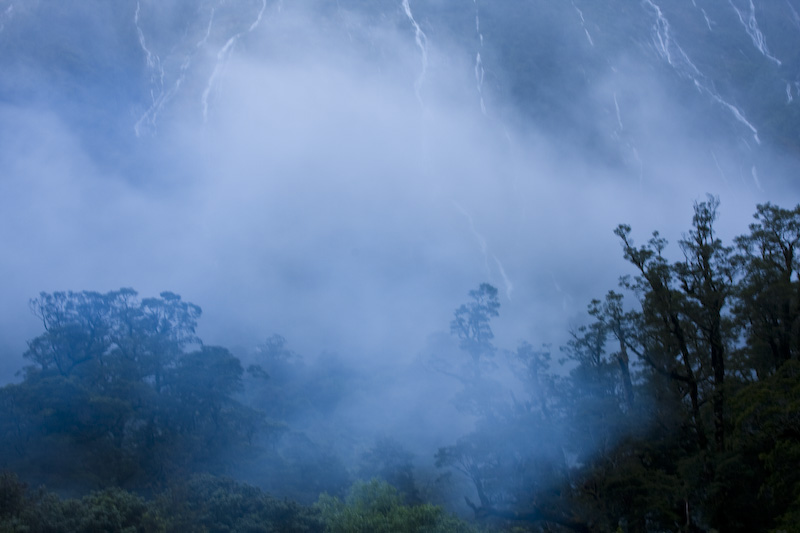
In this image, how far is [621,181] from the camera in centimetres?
12762

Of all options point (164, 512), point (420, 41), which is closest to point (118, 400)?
point (164, 512)

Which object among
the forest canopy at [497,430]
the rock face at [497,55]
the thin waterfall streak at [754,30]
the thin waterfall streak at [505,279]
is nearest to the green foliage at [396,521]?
the forest canopy at [497,430]

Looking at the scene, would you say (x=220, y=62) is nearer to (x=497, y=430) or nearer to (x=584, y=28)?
(x=584, y=28)

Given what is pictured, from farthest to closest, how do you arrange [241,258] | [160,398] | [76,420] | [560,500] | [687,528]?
1. [241,258]
2. [160,398]
3. [76,420]
4. [560,500]
5. [687,528]

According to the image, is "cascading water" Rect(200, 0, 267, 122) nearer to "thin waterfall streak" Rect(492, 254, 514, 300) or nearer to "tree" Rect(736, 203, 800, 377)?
"thin waterfall streak" Rect(492, 254, 514, 300)

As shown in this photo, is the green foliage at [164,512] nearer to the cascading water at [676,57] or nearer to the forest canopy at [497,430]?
the forest canopy at [497,430]

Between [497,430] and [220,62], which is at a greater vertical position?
[220,62]

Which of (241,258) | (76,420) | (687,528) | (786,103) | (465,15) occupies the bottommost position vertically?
(687,528)

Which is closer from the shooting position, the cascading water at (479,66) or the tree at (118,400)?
the tree at (118,400)

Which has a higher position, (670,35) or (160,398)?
(670,35)

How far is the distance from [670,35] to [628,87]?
Answer: 14170mm

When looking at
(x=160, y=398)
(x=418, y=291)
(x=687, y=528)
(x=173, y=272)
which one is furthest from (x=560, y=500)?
(x=173, y=272)

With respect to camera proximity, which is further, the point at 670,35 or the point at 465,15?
the point at 465,15

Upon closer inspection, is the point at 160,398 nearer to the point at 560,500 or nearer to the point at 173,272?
the point at 560,500
